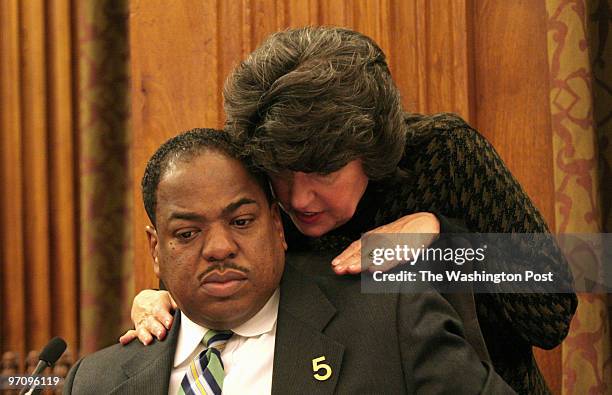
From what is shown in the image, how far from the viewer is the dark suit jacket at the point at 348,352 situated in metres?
1.41

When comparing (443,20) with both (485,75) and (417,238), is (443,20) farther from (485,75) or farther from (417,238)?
(417,238)

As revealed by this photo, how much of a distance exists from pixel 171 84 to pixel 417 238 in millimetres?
1296

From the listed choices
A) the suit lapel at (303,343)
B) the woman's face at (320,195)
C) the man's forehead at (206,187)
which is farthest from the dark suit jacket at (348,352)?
the man's forehead at (206,187)

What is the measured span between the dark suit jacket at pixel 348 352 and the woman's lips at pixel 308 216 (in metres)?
0.10

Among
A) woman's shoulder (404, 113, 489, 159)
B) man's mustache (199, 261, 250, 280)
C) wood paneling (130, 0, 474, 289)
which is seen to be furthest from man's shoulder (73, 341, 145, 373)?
wood paneling (130, 0, 474, 289)

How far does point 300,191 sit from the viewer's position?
163cm

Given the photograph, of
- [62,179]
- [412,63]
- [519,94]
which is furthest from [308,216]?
[62,179]

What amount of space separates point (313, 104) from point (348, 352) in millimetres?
452

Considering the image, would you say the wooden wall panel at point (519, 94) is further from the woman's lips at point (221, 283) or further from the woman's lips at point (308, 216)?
the woman's lips at point (221, 283)

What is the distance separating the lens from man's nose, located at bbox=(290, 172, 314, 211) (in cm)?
162

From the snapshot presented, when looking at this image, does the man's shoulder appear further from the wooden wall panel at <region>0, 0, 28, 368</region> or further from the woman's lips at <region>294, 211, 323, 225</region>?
the wooden wall panel at <region>0, 0, 28, 368</region>

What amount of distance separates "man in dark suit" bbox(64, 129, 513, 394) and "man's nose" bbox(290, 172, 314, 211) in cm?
4

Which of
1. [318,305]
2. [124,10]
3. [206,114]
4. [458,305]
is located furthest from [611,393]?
[124,10]

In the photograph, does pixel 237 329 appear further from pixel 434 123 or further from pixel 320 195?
pixel 434 123
